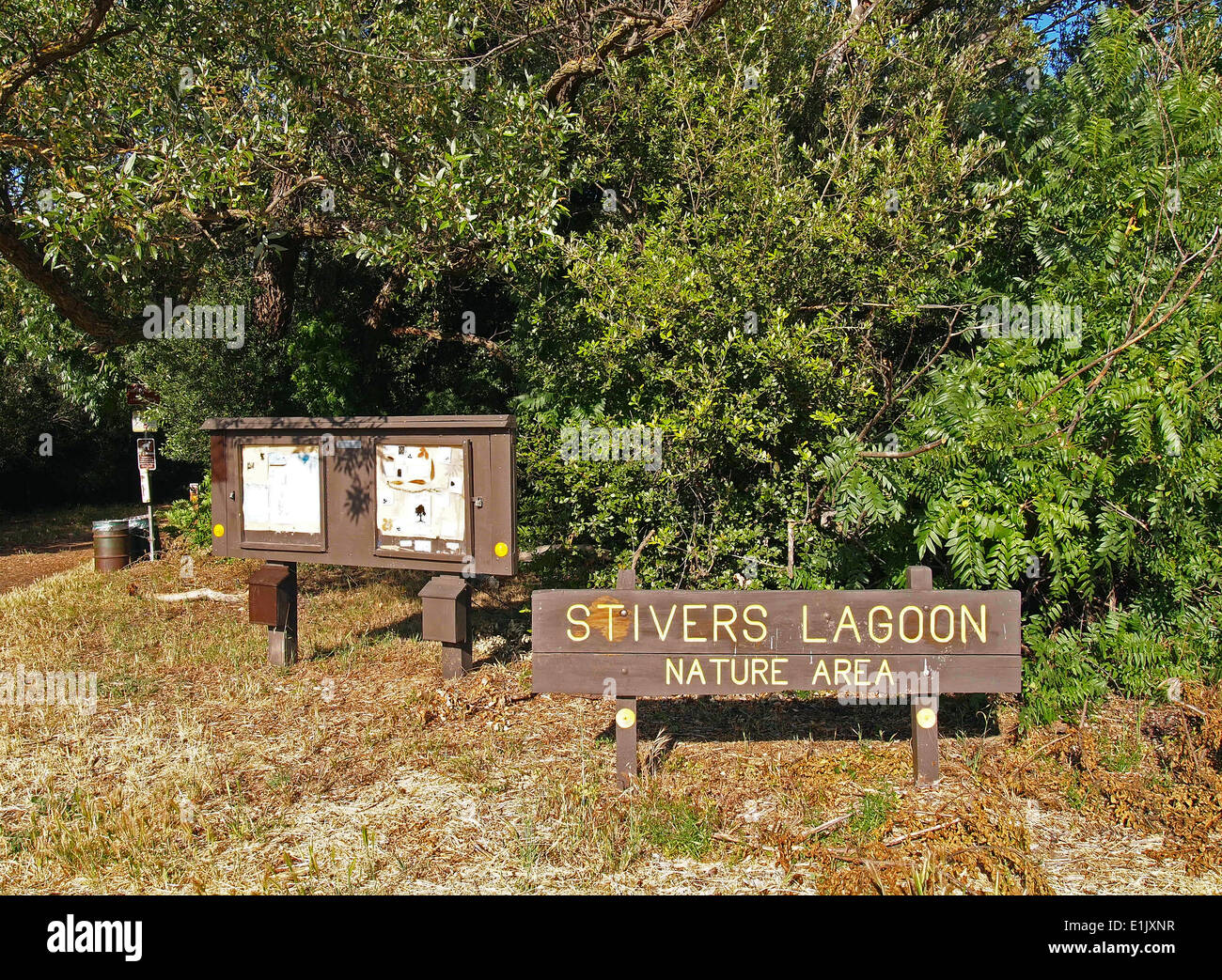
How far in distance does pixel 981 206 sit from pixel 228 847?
254 inches

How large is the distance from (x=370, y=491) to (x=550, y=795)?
3.11 meters

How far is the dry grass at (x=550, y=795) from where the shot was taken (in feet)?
14.4

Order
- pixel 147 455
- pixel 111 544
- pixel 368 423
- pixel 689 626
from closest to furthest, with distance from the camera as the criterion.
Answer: pixel 689 626
pixel 368 423
pixel 111 544
pixel 147 455

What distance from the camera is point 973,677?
5090 mm

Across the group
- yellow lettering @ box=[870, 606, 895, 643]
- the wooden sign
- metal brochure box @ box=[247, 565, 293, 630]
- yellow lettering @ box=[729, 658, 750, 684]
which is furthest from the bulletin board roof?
the wooden sign

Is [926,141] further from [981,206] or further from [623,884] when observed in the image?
[623,884]

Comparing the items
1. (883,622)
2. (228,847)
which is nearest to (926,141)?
(883,622)

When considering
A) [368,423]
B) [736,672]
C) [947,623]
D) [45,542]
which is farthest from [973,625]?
[45,542]

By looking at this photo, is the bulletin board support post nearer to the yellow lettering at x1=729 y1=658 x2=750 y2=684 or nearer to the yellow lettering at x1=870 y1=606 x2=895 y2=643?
the yellow lettering at x1=729 y1=658 x2=750 y2=684

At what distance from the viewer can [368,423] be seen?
721 centimetres

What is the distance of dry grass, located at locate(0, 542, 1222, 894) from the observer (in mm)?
4375

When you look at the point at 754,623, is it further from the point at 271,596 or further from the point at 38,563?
the point at 38,563

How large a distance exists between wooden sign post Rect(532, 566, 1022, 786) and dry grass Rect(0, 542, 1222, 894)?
0.54 metres

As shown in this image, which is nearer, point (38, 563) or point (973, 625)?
point (973, 625)
